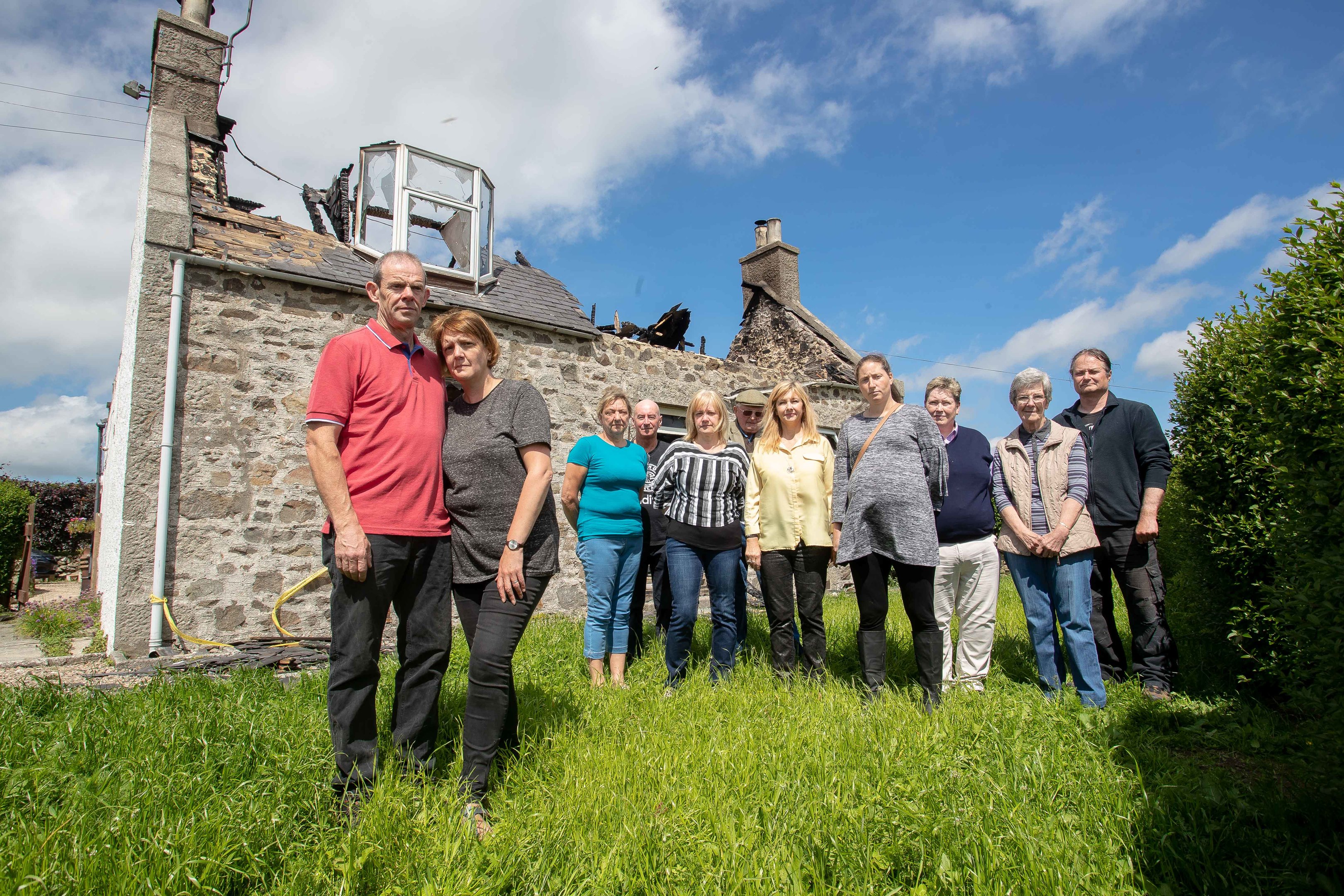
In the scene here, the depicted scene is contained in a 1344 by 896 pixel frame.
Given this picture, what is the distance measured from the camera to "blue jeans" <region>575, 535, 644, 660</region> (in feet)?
13.9

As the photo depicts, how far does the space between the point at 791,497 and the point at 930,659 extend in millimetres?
1163

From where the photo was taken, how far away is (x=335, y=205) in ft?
28.5

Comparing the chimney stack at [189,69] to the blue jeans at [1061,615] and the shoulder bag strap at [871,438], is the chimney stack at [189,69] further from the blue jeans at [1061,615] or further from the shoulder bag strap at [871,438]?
the blue jeans at [1061,615]

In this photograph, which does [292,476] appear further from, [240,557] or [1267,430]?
[1267,430]

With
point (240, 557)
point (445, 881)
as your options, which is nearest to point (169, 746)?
point (445, 881)

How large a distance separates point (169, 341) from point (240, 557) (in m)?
1.99

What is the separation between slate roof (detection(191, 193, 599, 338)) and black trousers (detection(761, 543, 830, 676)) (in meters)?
5.03

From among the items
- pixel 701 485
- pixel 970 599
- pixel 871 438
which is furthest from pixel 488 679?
pixel 970 599

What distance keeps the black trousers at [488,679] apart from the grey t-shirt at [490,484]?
0.09 m

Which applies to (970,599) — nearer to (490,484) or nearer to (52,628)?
(490,484)

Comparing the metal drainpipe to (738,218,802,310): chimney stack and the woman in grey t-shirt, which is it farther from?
(738,218,802,310): chimney stack

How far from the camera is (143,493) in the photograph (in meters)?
5.84

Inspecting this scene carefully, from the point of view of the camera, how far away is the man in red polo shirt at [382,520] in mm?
2387

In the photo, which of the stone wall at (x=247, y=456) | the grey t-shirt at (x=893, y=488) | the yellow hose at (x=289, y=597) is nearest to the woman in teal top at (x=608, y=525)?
the grey t-shirt at (x=893, y=488)
